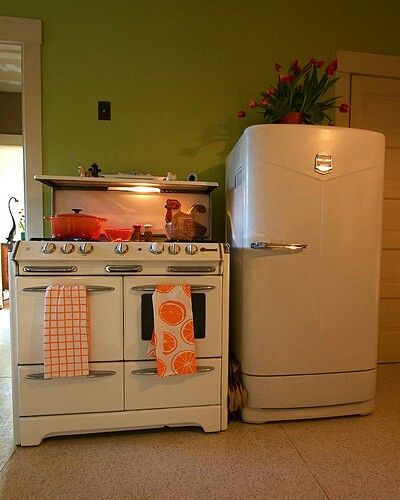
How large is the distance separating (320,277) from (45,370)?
132 cm

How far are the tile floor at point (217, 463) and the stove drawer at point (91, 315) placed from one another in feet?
1.27

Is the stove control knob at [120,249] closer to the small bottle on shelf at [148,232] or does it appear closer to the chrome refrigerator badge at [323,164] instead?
the small bottle on shelf at [148,232]

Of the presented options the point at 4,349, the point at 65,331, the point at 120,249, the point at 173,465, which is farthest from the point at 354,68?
the point at 4,349

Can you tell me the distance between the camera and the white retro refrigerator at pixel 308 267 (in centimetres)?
145

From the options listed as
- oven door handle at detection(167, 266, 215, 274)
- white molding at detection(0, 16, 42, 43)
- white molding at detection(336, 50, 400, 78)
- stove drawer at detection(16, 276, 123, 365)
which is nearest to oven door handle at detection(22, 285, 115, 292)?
stove drawer at detection(16, 276, 123, 365)

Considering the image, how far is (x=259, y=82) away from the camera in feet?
6.88

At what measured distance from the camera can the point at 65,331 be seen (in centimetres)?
127

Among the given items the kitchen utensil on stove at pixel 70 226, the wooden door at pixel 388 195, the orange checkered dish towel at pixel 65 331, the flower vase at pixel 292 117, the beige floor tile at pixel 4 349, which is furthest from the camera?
the wooden door at pixel 388 195

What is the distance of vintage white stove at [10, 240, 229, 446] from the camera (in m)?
1.29

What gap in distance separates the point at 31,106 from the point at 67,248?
3.98ft

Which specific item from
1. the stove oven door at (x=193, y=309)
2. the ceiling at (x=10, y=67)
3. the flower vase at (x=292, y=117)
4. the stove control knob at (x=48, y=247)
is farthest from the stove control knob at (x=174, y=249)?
the ceiling at (x=10, y=67)

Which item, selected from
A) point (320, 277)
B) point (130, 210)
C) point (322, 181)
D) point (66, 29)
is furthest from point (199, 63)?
point (320, 277)

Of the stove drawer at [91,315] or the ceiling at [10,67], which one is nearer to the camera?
the stove drawer at [91,315]

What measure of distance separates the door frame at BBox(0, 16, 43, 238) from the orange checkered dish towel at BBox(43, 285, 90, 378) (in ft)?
2.92
